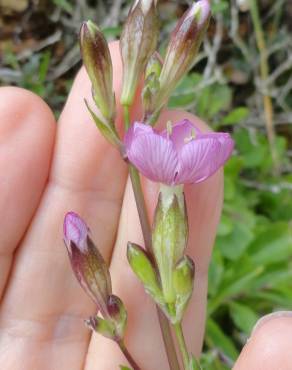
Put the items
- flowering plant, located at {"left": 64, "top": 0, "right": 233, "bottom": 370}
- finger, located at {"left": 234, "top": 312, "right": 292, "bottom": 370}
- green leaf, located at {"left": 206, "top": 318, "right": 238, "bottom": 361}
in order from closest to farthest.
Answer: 1. finger, located at {"left": 234, "top": 312, "right": 292, "bottom": 370}
2. flowering plant, located at {"left": 64, "top": 0, "right": 233, "bottom": 370}
3. green leaf, located at {"left": 206, "top": 318, "right": 238, "bottom": 361}

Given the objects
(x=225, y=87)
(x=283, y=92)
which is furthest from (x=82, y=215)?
(x=283, y=92)

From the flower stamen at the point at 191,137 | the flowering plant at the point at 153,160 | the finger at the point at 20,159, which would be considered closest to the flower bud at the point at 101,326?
the flowering plant at the point at 153,160

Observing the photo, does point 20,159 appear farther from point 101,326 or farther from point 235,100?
point 235,100

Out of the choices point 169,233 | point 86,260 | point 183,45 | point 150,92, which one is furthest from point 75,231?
point 183,45

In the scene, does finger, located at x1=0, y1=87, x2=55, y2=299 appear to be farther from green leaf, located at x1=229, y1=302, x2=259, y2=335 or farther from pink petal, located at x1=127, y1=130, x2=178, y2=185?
green leaf, located at x1=229, y1=302, x2=259, y2=335

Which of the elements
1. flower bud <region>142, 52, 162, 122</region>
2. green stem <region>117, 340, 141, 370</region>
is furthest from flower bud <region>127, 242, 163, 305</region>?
flower bud <region>142, 52, 162, 122</region>

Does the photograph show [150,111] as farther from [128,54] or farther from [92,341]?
[92,341]
